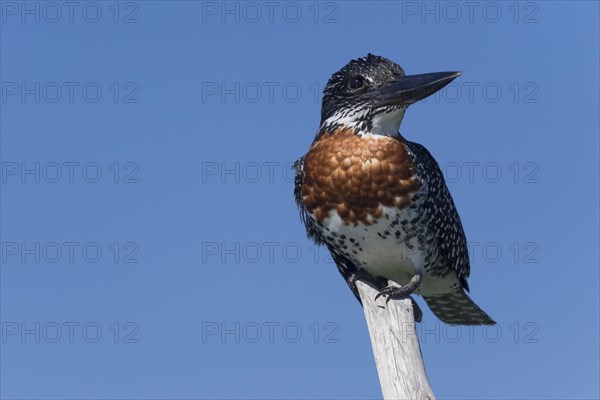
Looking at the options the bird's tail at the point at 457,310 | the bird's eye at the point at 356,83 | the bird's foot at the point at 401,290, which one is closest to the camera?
the bird's foot at the point at 401,290

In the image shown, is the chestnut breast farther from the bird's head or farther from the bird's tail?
the bird's tail

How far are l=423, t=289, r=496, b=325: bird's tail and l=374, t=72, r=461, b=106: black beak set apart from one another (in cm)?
236

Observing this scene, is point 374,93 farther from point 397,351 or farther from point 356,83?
point 397,351

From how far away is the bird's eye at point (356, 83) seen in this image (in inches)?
331

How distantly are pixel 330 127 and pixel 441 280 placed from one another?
1.92 metres

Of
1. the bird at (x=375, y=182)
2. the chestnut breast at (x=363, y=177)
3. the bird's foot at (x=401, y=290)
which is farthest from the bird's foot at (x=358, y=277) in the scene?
the chestnut breast at (x=363, y=177)

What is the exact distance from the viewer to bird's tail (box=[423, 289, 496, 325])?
9688 millimetres

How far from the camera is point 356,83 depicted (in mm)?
8438

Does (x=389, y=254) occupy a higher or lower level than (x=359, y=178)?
lower

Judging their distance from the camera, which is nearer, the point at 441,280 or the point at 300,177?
the point at 300,177

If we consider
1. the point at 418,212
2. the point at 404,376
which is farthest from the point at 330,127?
the point at 404,376

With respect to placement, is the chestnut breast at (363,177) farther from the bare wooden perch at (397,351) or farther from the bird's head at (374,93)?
the bare wooden perch at (397,351)

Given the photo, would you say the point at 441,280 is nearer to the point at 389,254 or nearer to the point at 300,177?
the point at 389,254

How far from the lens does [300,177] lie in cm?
860
